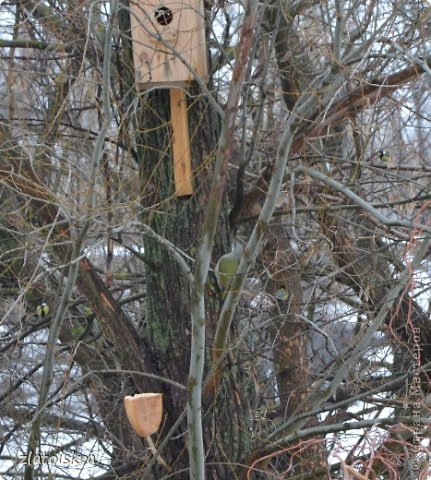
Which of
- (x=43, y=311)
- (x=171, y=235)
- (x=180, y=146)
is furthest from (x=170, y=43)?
(x=43, y=311)

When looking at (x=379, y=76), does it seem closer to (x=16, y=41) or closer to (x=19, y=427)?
(x=16, y=41)

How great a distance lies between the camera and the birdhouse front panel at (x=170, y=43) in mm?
4137

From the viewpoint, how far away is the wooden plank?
4297 millimetres

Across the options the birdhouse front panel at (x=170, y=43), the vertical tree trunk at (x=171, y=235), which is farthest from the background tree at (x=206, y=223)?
the birdhouse front panel at (x=170, y=43)

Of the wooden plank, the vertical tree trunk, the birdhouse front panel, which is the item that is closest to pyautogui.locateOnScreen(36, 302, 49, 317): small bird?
the vertical tree trunk

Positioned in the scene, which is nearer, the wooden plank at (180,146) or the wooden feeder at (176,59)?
the wooden feeder at (176,59)

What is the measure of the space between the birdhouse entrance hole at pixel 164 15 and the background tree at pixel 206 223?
20 centimetres

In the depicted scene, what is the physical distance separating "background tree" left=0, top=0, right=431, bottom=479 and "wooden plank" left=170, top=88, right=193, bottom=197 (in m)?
0.07

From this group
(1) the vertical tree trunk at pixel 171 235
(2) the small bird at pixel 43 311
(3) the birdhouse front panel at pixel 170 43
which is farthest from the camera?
(2) the small bird at pixel 43 311

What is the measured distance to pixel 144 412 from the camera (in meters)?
3.29

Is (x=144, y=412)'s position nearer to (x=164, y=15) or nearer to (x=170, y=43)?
(x=170, y=43)

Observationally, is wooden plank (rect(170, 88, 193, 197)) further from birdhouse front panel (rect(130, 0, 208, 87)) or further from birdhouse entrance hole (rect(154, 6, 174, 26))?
birdhouse entrance hole (rect(154, 6, 174, 26))

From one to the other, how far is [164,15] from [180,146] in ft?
1.97

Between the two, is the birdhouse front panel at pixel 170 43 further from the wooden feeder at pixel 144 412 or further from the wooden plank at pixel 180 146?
the wooden feeder at pixel 144 412
